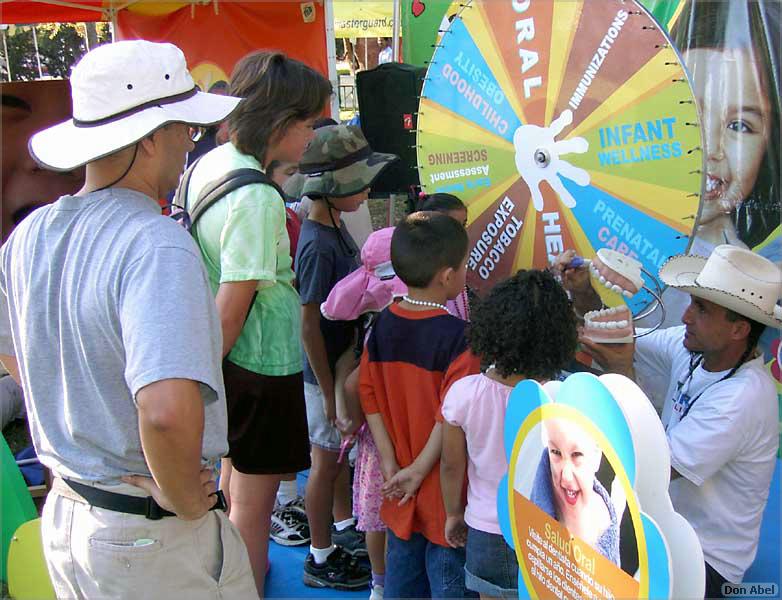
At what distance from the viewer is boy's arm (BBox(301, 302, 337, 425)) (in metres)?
2.57

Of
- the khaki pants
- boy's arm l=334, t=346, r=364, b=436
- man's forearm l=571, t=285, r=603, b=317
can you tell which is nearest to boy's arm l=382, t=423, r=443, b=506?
boy's arm l=334, t=346, r=364, b=436

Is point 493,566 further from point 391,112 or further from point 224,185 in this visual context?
point 391,112

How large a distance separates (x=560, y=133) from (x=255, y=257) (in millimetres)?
919

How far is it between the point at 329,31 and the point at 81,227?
4.81 m

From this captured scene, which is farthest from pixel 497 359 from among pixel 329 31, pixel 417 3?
pixel 329 31

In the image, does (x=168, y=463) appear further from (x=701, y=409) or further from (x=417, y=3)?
(x=417, y=3)

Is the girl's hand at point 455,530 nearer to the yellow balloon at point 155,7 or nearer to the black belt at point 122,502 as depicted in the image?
the black belt at point 122,502

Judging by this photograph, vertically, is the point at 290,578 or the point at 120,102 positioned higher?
the point at 120,102

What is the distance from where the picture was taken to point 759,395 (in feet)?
6.07

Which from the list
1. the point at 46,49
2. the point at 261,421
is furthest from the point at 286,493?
the point at 46,49

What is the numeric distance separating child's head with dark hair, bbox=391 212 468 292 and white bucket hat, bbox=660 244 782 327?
0.56 metres

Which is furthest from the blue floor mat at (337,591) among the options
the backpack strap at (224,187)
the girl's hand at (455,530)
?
the backpack strap at (224,187)

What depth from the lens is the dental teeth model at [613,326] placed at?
1905 mm

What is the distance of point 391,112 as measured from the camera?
452 centimetres
